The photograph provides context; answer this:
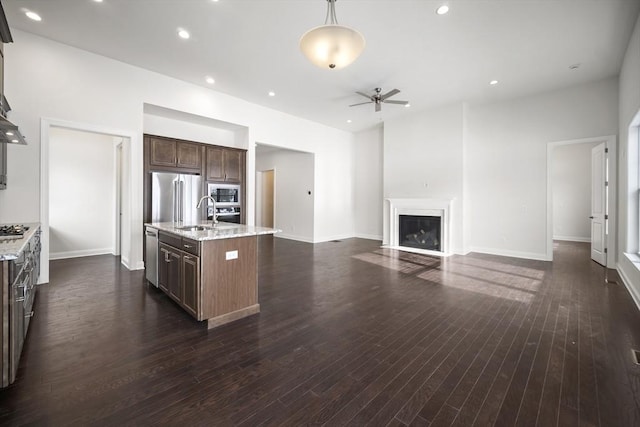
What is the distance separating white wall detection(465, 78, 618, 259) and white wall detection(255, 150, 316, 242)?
4.23 m

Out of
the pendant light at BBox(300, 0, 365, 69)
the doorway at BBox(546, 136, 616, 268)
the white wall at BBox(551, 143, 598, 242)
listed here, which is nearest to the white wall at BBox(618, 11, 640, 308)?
the doorway at BBox(546, 136, 616, 268)

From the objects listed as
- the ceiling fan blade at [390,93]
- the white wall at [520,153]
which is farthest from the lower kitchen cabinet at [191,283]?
the white wall at [520,153]

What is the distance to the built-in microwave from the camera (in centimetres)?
583

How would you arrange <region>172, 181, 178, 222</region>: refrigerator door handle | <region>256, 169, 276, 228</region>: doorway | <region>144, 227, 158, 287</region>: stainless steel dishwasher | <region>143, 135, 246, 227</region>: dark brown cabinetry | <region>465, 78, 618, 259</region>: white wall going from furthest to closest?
<region>256, 169, 276, 228</region>: doorway → <region>465, 78, 618, 259</region>: white wall → <region>172, 181, 178, 222</region>: refrigerator door handle → <region>143, 135, 246, 227</region>: dark brown cabinetry → <region>144, 227, 158, 287</region>: stainless steel dishwasher

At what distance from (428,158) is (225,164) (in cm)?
490

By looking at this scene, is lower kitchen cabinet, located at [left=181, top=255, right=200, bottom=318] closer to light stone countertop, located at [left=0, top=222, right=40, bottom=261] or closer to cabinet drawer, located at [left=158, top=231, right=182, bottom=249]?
cabinet drawer, located at [left=158, top=231, right=182, bottom=249]

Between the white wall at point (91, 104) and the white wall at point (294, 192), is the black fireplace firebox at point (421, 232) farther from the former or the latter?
the white wall at point (91, 104)

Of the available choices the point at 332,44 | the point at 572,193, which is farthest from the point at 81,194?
the point at 572,193

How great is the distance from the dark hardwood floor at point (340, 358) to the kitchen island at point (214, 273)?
20 centimetres

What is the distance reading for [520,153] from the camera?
605 cm

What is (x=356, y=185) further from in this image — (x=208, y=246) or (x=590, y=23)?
(x=208, y=246)

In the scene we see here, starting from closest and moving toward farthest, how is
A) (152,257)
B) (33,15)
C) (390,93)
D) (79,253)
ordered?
1. (33,15)
2. (152,257)
3. (390,93)
4. (79,253)

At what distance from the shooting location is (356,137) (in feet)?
30.1

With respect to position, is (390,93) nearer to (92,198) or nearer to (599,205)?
(599,205)
